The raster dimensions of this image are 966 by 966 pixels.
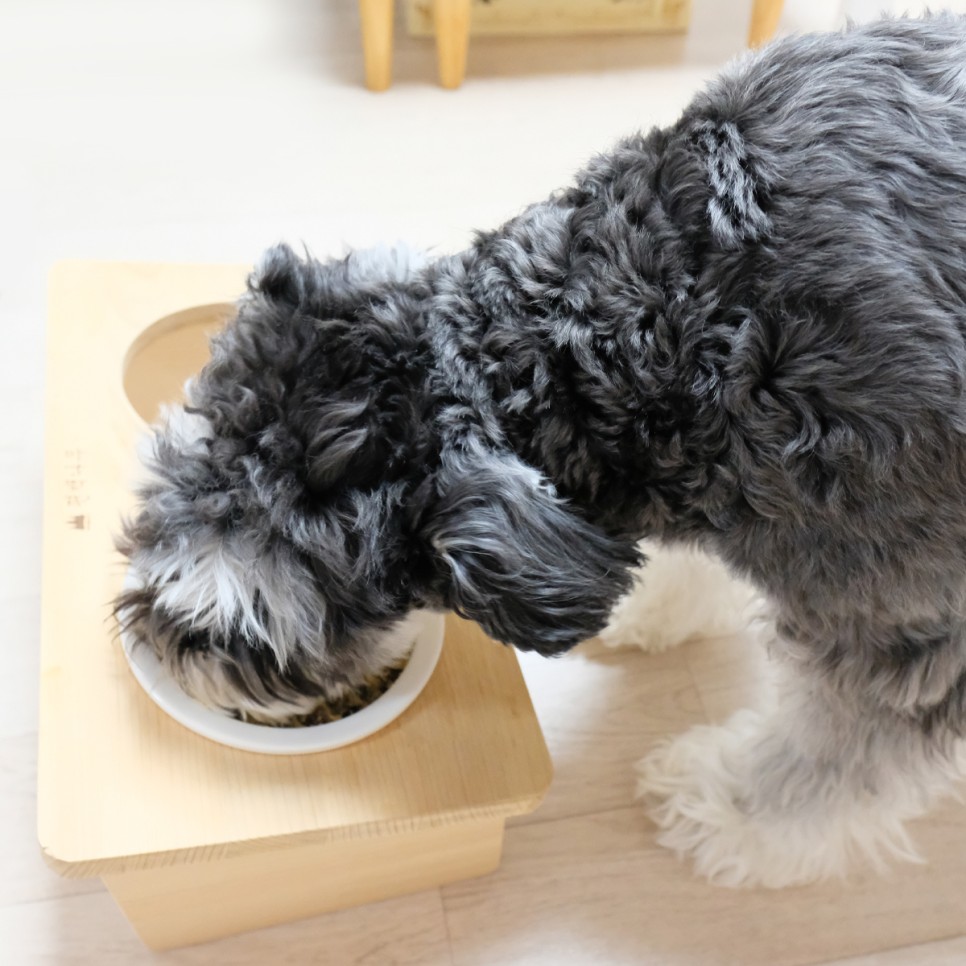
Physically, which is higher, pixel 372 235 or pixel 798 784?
pixel 372 235

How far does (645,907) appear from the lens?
1425mm

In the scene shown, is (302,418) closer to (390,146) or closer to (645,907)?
(645,907)

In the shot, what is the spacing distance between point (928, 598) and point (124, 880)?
89 cm

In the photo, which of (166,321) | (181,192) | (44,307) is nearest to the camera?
(166,321)

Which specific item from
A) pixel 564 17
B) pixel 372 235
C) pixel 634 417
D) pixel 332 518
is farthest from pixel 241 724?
pixel 564 17

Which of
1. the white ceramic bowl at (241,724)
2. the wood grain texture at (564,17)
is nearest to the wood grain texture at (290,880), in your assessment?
the white ceramic bowl at (241,724)

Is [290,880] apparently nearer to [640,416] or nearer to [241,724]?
[241,724]

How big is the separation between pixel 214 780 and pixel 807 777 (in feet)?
2.32

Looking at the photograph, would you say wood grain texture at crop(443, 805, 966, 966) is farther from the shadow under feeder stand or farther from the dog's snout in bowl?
the dog's snout in bowl

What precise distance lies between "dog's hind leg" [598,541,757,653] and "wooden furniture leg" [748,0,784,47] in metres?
1.55

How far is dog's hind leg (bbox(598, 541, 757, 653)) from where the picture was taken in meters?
1.58

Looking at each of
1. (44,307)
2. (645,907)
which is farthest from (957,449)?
(44,307)

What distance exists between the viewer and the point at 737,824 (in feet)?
4.66

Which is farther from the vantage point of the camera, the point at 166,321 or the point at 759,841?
the point at 166,321
